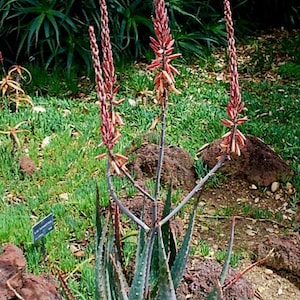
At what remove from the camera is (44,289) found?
2738mm

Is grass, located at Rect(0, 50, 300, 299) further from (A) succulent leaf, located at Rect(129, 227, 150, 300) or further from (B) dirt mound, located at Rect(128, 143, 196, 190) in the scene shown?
(A) succulent leaf, located at Rect(129, 227, 150, 300)

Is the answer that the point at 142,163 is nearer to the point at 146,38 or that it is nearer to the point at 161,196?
the point at 161,196

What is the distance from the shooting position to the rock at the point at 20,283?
2659 millimetres

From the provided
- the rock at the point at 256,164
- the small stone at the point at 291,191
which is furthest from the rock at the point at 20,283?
the small stone at the point at 291,191

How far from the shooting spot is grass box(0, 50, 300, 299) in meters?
3.40

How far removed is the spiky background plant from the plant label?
61 cm

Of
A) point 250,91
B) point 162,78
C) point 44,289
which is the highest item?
point 162,78

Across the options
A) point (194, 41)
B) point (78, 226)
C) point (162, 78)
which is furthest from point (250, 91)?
point (162, 78)

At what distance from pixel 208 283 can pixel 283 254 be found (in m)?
0.58

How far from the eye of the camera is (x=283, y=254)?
11.1 ft

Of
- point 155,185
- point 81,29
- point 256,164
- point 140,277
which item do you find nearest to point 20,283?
point 140,277

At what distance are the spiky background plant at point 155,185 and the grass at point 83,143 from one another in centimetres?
48

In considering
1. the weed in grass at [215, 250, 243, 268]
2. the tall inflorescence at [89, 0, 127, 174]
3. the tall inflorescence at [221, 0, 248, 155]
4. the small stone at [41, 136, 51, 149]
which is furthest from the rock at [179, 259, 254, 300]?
the small stone at [41, 136, 51, 149]

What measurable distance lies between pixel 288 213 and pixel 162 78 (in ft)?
6.99
